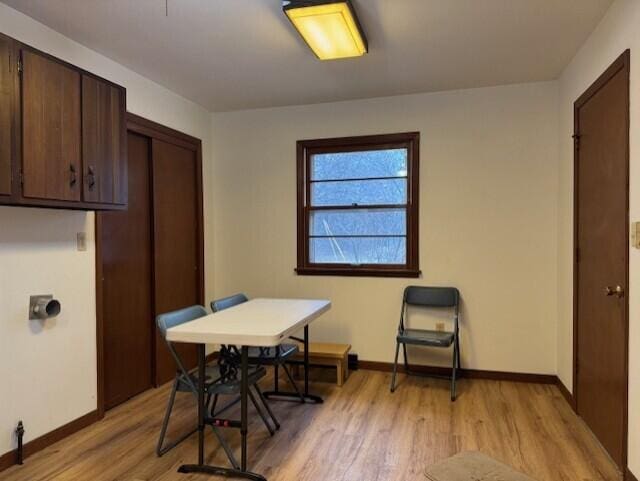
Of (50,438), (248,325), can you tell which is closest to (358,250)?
(248,325)

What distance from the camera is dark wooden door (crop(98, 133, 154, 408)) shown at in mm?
3143

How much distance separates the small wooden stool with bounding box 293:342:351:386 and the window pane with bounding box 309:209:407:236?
1.05 metres

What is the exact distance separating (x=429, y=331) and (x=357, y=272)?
81 cm

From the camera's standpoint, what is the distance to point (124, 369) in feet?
10.8

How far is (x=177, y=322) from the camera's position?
2531 mm

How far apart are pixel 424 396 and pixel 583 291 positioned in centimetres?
137

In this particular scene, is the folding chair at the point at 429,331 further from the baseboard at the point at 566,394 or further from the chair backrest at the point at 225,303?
the chair backrest at the point at 225,303

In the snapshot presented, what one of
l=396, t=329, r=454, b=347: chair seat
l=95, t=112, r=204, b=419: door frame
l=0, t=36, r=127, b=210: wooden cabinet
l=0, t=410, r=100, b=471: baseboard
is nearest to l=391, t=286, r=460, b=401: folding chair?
l=396, t=329, r=454, b=347: chair seat

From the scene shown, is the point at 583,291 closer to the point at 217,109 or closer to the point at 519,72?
the point at 519,72

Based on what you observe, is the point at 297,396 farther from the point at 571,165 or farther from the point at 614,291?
the point at 571,165

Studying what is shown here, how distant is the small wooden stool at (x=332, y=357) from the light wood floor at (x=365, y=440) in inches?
8.6

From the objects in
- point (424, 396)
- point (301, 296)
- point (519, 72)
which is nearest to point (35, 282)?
point (301, 296)

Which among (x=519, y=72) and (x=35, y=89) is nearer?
(x=35, y=89)

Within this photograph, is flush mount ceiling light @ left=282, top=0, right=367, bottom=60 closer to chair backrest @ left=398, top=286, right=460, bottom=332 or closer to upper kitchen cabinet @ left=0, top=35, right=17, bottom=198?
upper kitchen cabinet @ left=0, top=35, right=17, bottom=198
